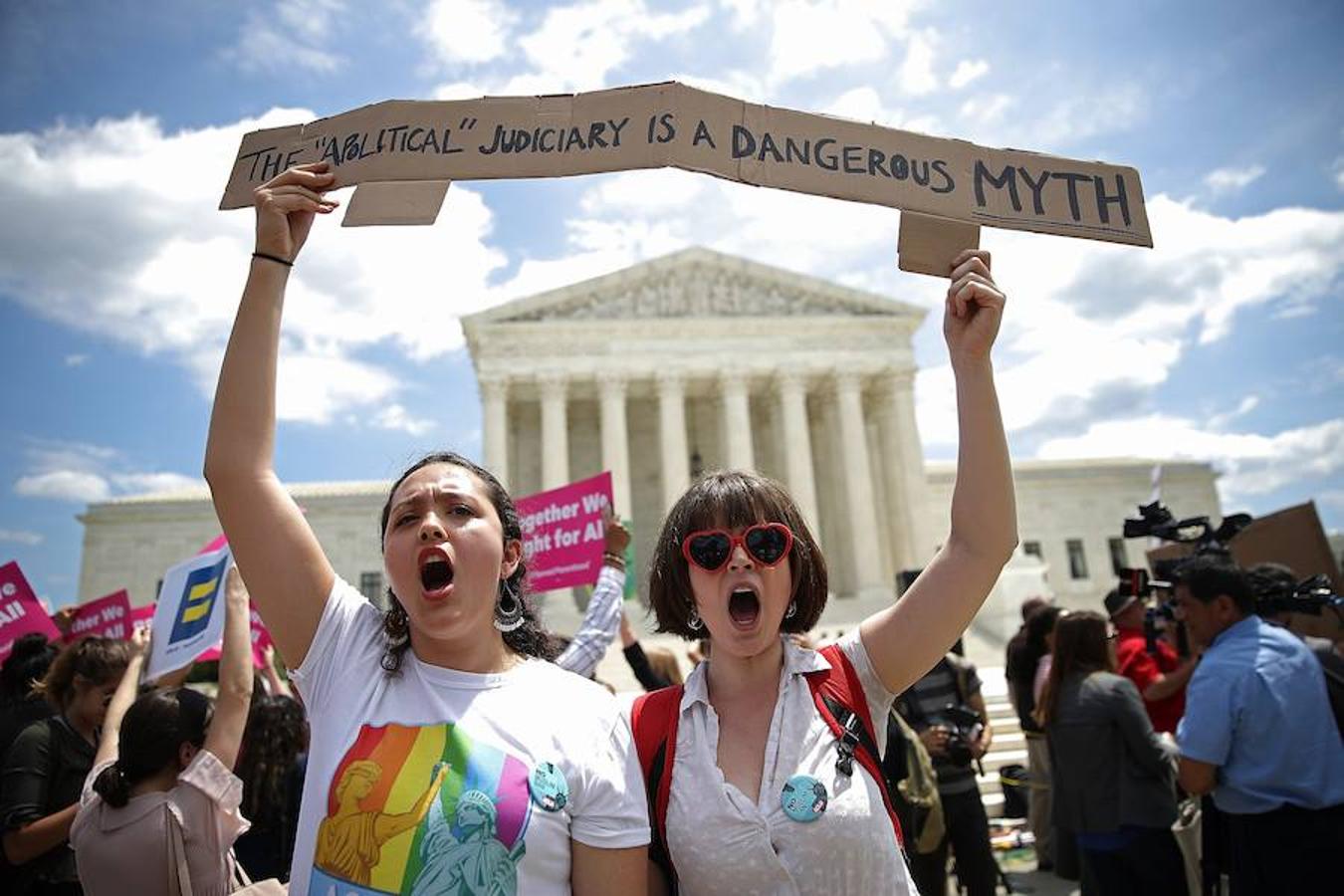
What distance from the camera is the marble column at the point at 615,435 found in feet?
109

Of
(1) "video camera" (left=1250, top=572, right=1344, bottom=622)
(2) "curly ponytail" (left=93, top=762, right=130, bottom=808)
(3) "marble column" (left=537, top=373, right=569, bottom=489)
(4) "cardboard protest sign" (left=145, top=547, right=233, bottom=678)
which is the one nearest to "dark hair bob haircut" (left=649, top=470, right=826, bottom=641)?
(2) "curly ponytail" (left=93, top=762, right=130, bottom=808)

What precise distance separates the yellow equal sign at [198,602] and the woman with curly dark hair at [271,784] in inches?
33.3

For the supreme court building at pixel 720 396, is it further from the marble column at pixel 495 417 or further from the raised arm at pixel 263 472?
the raised arm at pixel 263 472

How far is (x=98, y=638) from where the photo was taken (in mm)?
4523

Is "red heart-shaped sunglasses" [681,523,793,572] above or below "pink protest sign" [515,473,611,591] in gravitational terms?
below

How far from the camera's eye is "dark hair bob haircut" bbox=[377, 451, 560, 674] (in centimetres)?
215

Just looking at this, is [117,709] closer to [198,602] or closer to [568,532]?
Answer: [198,602]

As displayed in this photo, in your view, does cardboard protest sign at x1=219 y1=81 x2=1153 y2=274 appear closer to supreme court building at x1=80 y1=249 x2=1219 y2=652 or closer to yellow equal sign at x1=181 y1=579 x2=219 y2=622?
yellow equal sign at x1=181 y1=579 x2=219 y2=622

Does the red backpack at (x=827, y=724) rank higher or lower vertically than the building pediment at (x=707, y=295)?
lower

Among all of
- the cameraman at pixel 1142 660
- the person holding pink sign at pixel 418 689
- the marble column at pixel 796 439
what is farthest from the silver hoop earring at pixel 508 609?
the marble column at pixel 796 439

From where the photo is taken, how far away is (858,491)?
116 ft

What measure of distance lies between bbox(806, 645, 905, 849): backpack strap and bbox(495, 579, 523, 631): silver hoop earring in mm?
825

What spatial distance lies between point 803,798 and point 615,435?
32.6m

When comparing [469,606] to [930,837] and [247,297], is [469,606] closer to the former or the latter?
[247,297]
